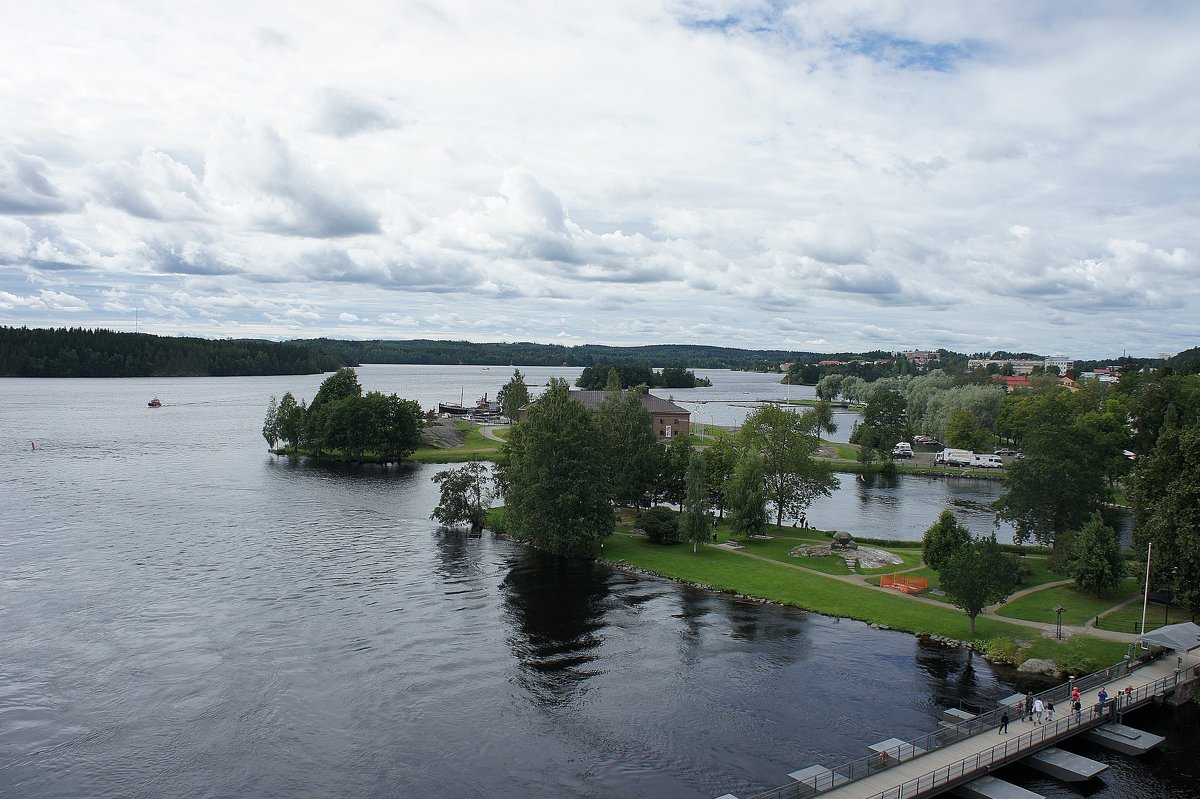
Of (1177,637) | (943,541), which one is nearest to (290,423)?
(943,541)

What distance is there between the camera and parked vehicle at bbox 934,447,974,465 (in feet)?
401

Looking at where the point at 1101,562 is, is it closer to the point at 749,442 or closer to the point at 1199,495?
the point at 1199,495

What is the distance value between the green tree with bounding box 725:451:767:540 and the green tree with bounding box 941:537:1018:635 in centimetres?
2186

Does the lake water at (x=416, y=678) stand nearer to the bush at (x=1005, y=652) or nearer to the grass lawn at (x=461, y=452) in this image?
the bush at (x=1005, y=652)

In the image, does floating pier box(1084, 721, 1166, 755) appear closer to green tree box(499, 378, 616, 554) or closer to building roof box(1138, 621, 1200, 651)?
building roof box(1138, 621, 1200, 651)

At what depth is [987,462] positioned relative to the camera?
120 meters

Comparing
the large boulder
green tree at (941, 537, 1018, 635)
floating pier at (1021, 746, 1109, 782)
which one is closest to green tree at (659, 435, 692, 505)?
the large boulder

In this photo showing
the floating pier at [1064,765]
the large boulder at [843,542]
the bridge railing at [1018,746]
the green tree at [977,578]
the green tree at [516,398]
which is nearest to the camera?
the bridge railing at [1018,746]

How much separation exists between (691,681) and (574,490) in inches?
1002

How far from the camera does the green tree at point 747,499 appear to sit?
219ft

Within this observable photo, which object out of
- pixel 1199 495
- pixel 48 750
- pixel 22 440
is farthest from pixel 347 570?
pixel 22 440

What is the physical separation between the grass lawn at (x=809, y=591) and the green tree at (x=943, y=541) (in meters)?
4.47

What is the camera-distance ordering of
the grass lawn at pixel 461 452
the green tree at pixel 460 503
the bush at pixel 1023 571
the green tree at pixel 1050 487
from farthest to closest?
1. the grass lawn at pixel 461 452
2. the green tree at pixel 460 503
3. the green tree at pixel 1050 487
4. the bush at pixel 1023 571

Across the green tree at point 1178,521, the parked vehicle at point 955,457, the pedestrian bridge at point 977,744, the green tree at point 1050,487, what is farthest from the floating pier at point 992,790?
the parked vehicle at point 955,457
